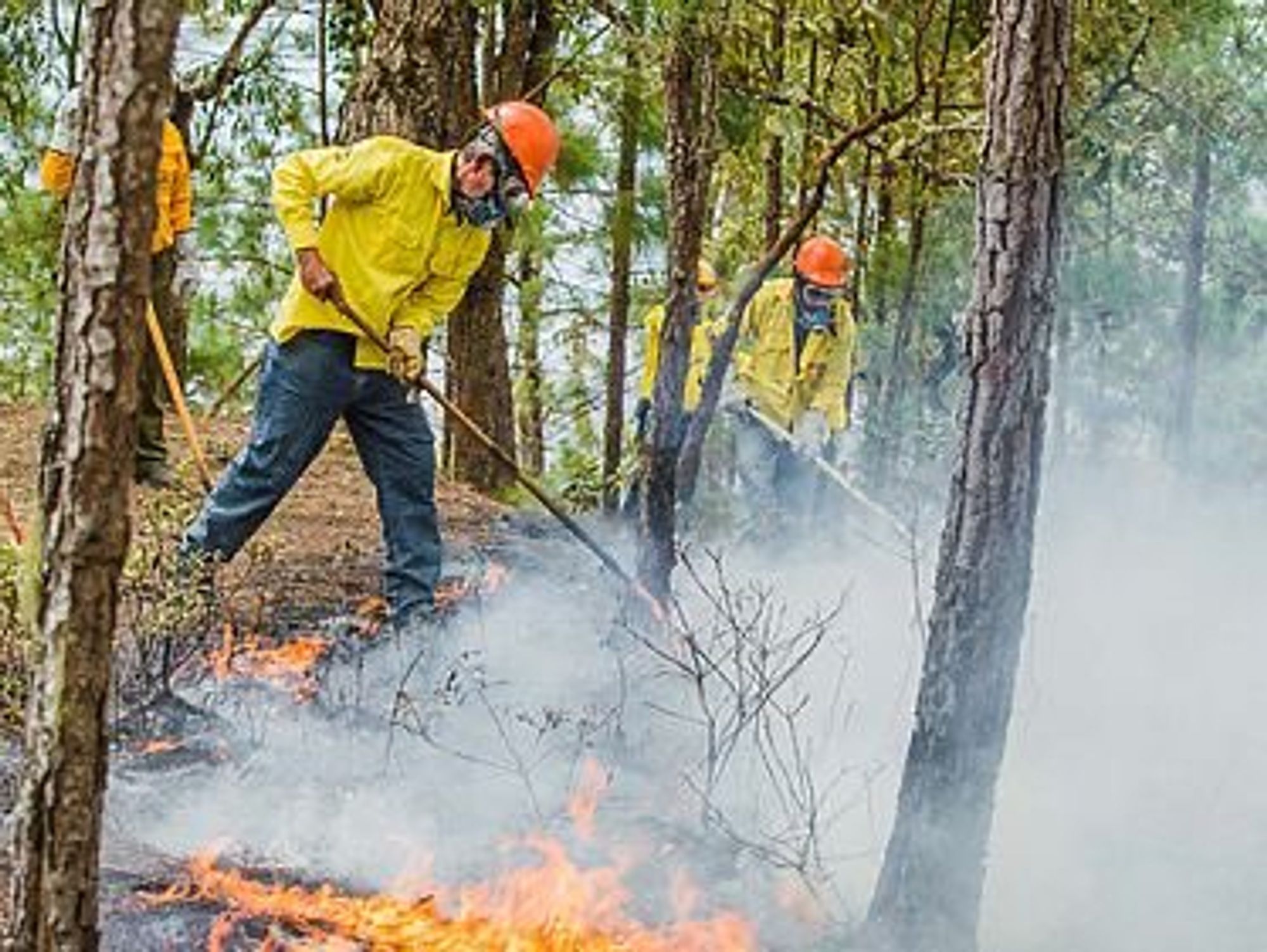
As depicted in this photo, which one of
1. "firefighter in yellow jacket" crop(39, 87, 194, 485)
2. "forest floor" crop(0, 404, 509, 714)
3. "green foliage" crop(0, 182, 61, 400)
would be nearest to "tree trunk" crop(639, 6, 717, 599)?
"forest floor" crop(0, 404, 509, 714)

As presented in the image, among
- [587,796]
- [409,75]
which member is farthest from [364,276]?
[409,75]

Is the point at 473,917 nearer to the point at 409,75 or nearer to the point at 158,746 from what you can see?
the point at 158,746

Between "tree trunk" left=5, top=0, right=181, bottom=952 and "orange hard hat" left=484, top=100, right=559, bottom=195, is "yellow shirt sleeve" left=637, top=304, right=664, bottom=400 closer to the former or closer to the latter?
"orange hard hat" left=484, top=100, right=559, bottom=195

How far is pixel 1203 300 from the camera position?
12875 millimetres

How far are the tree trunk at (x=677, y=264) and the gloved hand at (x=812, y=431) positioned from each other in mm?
3701

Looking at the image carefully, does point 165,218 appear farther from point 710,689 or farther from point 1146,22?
point 1146,22

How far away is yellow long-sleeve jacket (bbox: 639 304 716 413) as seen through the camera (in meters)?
9.98

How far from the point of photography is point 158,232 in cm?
757

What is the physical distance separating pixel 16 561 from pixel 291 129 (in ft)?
30.0

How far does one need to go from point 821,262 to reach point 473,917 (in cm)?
608

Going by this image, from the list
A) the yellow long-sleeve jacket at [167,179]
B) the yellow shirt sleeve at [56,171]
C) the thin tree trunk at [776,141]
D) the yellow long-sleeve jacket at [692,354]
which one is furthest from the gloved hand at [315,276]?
the yellow long-sleeve jacket at [692,354]

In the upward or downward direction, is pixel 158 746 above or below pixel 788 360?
below

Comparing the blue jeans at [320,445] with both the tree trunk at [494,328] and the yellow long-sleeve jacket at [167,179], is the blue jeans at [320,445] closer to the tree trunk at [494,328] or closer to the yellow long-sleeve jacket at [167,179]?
the yellow long-sleeve jacket at [167,179]

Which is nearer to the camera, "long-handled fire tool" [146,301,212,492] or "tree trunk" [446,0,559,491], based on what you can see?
"long-handled fire tool" [146,301,212,492]
